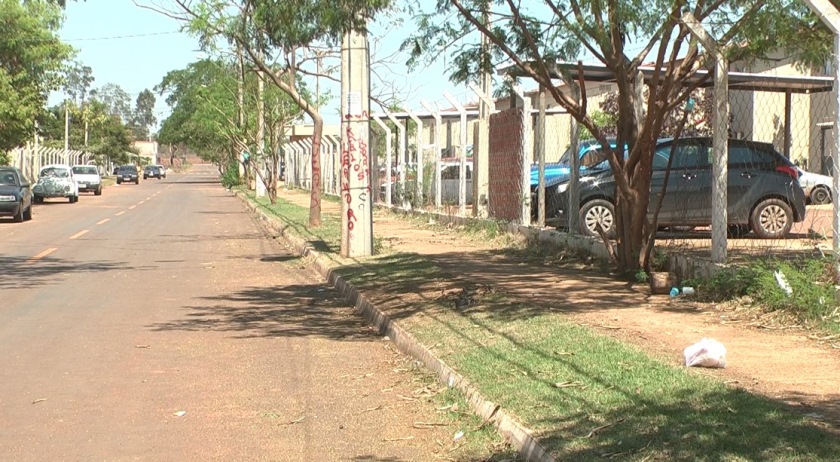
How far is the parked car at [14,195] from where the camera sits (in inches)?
1099

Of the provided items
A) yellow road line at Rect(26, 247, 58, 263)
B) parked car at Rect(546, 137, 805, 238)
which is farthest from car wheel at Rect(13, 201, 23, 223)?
parked car at Rect(546, 137, 805, 238)

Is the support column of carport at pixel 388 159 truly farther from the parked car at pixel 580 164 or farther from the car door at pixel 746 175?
the car door at pixel 746 175

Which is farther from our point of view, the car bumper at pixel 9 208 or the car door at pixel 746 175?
the car bumper at pixel 9 208

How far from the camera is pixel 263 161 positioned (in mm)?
40125

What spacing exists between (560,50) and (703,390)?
6.24 metres

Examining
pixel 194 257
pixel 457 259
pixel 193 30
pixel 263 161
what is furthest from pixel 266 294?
pixel 263 161

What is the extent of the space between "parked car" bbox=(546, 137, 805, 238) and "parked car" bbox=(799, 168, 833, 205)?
1.64 ft

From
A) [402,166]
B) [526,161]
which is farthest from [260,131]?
[526,161]

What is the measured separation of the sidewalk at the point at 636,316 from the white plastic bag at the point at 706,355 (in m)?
0.06

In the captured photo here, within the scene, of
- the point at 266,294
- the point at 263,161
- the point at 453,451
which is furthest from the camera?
the point at 263,161

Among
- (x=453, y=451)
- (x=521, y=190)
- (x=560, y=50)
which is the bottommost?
(x=453, y=451)

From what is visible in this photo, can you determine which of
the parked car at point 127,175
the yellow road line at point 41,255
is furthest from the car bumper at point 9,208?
the parked car at point 127,175

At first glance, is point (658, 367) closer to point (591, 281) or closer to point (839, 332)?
point (839, 332)

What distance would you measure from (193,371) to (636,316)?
12.7 ft
